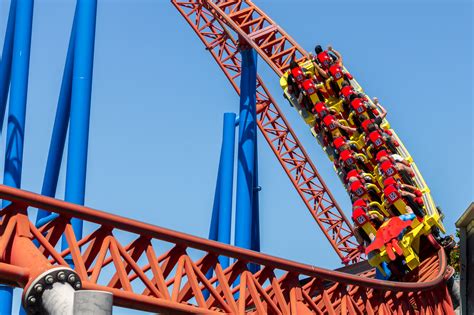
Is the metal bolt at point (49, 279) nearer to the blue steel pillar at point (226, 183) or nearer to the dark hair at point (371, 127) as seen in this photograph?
Result: the blue steel pillar at point (226, 183)

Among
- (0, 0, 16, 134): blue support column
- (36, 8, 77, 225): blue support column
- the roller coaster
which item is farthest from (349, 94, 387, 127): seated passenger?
(0, 0, 16, 134): blue support column

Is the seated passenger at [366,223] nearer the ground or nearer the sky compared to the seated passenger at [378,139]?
nearer the ground

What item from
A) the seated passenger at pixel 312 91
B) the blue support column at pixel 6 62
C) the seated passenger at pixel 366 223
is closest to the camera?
the seated passenger at pixel 366 223

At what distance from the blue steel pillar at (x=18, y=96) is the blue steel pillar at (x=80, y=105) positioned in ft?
1.27

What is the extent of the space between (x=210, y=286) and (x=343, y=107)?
16.1 ft

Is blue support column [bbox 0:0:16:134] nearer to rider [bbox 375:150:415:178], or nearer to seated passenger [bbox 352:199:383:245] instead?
seated passenger [bbox 352:199:383:245]

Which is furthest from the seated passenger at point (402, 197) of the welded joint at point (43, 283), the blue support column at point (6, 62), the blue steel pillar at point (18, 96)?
the welded joint at point (43, 283)

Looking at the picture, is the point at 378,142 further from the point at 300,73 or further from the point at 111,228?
the point at 111,228

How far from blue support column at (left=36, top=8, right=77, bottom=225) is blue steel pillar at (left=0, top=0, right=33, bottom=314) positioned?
942 mm

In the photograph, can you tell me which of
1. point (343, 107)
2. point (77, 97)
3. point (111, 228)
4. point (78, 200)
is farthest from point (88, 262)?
point (343, 107)

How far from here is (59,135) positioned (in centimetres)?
913

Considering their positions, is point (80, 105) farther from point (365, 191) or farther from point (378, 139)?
point (378, 139)

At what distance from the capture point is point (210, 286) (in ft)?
19.8

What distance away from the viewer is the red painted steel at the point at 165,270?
5.18 metres
